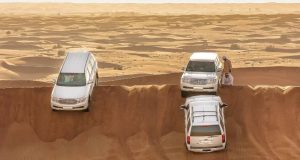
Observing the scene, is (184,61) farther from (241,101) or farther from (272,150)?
(272,150)

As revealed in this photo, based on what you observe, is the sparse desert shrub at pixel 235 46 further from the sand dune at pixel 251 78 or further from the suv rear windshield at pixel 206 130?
the suv rear windshield at pixel 206 130

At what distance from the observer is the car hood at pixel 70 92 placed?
Result: 20547mm

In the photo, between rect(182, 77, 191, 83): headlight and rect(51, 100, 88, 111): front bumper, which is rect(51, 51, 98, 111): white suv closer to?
→ rect(51, 100, 88, 111): front bumper

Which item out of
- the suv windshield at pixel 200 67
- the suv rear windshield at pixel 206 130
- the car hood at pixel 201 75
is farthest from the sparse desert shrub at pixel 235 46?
the suv rear windshield at pixel 206 130

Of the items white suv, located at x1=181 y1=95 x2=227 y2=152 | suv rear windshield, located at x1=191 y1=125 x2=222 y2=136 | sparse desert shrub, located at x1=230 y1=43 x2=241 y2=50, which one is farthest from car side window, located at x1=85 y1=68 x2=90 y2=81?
sparse desert shrub, located at x1=230 y1=43 x2=241 y2=50

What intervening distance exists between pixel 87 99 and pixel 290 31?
54.5 metres

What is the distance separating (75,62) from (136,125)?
14.5 feet

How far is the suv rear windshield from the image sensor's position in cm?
1808

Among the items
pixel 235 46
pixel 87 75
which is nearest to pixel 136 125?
pixel 87 75

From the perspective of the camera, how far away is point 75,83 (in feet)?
70.3

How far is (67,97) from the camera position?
2044cm

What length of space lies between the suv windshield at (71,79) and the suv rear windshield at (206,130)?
608 centimetres

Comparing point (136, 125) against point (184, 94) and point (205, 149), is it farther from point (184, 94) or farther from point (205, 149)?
point (205, 149)

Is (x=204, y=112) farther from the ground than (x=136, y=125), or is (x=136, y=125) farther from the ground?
(x=204, y=112)
